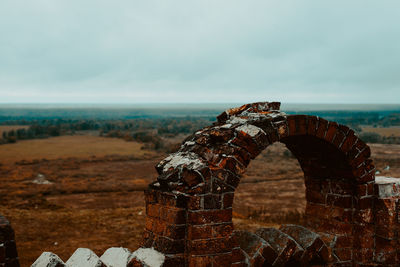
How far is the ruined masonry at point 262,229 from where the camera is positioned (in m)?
3.34

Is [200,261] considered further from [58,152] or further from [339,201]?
[58,152]

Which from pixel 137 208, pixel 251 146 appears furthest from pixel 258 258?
pixel 137 208

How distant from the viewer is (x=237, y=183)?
3.55 metres

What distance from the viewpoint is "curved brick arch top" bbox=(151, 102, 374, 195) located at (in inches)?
135

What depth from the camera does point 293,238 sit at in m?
4.19

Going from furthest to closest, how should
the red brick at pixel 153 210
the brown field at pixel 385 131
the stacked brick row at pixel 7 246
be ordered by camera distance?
the brown field at pixel 385 131 → the red brick at pixel 153 210 → the stacked brick row at pixel 7 246

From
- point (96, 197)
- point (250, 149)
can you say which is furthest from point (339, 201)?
point (96, 197)

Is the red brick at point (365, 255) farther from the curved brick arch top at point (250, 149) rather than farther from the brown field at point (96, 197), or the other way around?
the brown field at point (96, 197)

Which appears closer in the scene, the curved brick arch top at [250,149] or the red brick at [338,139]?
the curved brick arch top at [250,149]

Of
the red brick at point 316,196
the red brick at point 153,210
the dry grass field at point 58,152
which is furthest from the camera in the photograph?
the dry grass field at point 58,152

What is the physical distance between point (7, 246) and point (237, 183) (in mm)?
2040

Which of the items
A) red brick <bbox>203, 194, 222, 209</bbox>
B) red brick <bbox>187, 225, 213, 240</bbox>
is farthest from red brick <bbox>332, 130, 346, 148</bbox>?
red brick <bbox>187, 225, 213, 240</bbox>

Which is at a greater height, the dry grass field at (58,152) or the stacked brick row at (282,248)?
the stacked brick row at (282,248)

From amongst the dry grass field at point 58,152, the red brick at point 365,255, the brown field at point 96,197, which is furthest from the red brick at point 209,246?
the dry grass field at point 58,152
